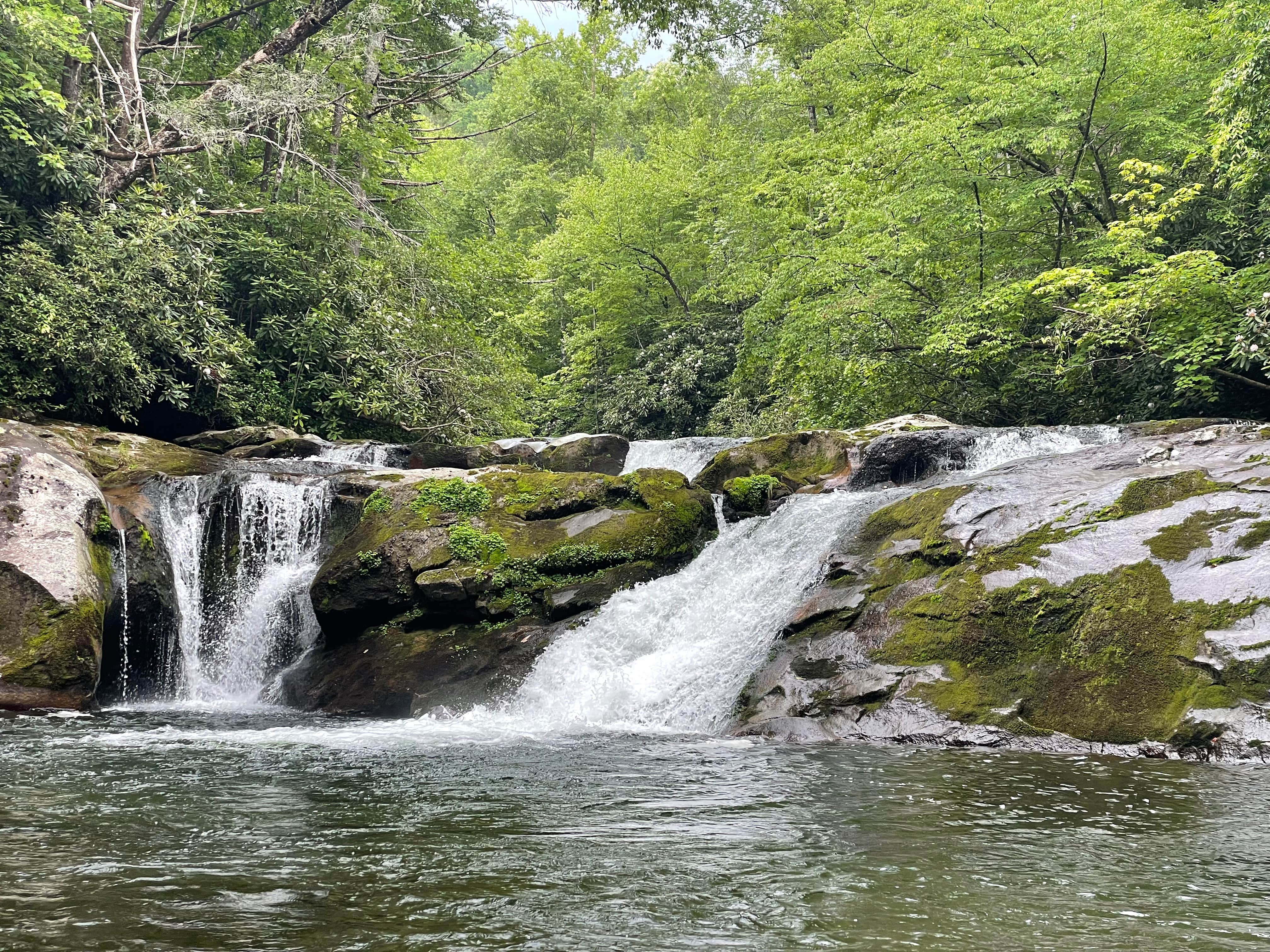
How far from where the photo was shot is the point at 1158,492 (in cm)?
902

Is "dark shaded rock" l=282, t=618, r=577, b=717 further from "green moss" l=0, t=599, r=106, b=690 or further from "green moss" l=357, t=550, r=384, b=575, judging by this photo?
"green moss" l=0, t=599, r=106, b=690

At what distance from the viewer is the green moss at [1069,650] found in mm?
7383

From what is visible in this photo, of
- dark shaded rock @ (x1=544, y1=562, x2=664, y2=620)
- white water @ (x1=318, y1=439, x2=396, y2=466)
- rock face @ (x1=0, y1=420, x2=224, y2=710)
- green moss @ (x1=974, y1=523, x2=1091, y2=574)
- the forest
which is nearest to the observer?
green moss @ (x1=974, y1=523, x2=1091, y2=574)

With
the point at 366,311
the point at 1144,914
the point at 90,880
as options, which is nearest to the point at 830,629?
the point at 1144,914

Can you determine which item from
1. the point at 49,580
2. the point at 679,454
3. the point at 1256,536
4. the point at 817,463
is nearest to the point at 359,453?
the point at 679,454

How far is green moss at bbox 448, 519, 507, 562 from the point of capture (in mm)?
11547

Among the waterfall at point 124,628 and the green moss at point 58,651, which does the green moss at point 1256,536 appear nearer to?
the green moss at point 58,651

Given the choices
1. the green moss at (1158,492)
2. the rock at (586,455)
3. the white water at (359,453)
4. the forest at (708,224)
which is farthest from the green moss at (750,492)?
the white water at (359,453)

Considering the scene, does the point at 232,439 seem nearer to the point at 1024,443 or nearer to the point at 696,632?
the point at 696,632

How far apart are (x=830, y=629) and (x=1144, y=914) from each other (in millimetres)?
5547

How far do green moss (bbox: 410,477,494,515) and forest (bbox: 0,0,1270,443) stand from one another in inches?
238

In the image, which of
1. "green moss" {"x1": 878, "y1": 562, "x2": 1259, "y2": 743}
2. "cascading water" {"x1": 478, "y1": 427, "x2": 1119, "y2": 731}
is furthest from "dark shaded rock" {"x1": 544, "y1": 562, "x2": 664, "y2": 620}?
"green moss" {"x1": 878, "y1": 562, "x2": 1259, "y2": 743}

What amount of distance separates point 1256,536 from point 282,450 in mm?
13890

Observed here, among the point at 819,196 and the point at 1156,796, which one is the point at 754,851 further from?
the point at 819,196
